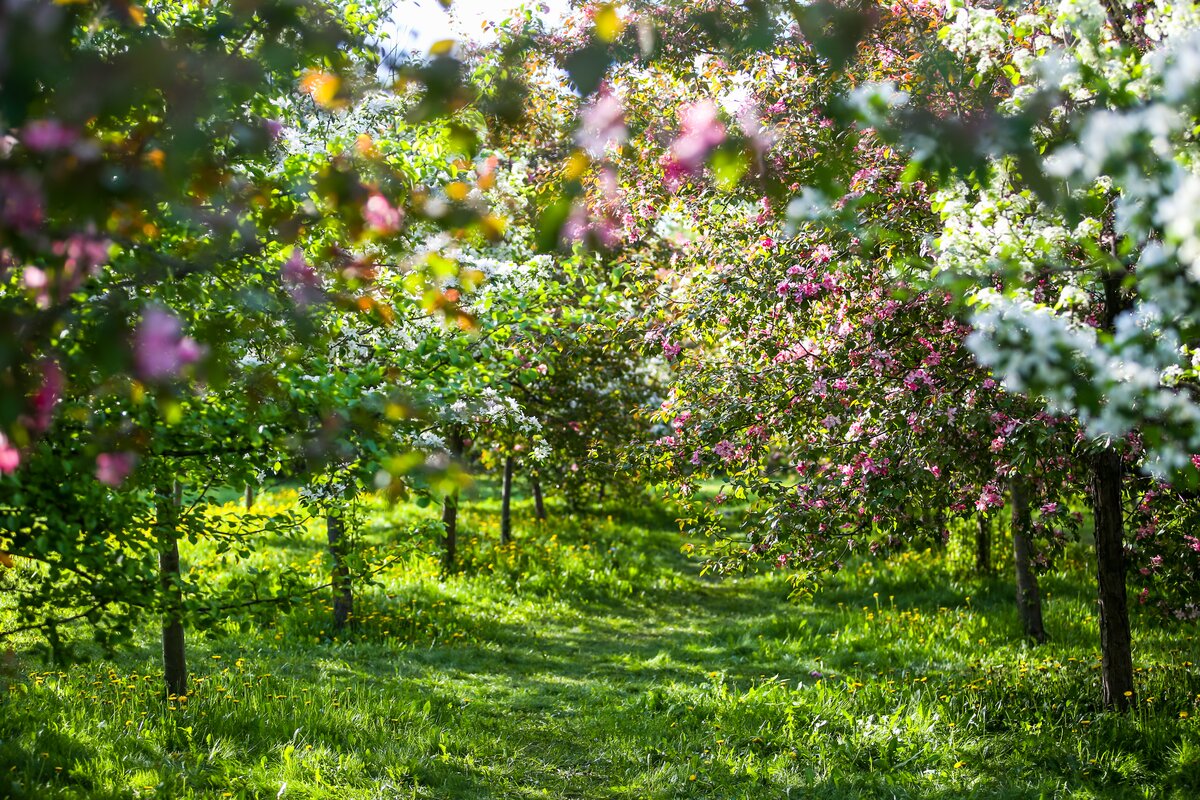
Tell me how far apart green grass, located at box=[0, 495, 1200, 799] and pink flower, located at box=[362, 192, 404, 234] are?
3473 millimetres

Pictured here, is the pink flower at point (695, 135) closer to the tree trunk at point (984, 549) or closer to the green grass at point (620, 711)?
the green grass at point (620, 711)

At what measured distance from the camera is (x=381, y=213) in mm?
2486

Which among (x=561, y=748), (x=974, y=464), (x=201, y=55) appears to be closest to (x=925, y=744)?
(x=974, y=464)

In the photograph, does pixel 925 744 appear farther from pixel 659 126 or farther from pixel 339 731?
pixel 659 126

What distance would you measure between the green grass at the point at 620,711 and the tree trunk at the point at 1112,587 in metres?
0.22

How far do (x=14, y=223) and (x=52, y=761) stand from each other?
4.04 meters

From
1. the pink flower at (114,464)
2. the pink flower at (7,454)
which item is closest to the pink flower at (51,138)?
the pink flower at (7,454)

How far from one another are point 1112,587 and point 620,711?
3.64 m

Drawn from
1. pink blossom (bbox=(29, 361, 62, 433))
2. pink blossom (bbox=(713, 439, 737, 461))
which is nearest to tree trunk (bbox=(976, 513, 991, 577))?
pink blossom (bbox=(713, 439, 737, 461))

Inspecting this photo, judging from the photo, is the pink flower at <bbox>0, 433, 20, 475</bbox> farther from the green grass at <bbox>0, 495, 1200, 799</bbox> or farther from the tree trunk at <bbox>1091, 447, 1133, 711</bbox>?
the tree trunk at <bbox>1091, 447, 1133, 711</bbox>

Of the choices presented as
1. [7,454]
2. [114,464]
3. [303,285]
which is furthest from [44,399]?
[303,285]

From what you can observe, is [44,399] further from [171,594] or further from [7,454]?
[171,594]

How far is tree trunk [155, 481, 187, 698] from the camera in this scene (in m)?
3.92

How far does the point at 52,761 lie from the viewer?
4.80 metres
